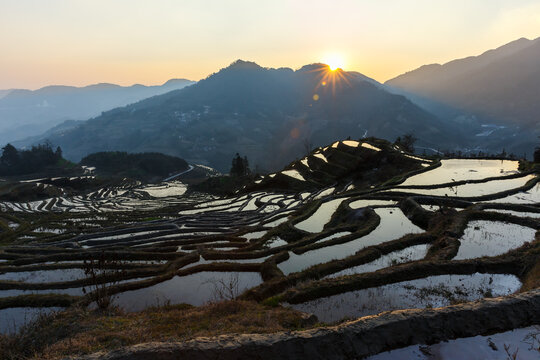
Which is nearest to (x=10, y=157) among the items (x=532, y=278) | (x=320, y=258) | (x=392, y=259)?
(x=320, y=258)

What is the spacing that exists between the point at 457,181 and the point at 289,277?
3734cm

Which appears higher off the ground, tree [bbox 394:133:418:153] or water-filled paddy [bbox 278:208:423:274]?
tree [bbox 394:133:418:153]

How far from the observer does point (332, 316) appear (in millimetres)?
11883

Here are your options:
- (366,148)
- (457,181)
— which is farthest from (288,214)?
(366,148)

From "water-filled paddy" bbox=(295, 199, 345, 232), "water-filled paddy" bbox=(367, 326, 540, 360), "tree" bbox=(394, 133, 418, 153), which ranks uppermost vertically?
"tree" bbox=(394, 133, 418, 153)

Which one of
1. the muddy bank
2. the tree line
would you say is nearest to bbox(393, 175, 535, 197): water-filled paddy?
the muddy bank

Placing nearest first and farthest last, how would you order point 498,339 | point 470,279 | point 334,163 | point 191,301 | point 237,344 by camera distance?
1. point 237,344
2. point 498,339
3. point 470,279
4. point 191,301
5. point 334,163

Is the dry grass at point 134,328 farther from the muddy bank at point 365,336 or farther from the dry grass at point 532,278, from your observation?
the dry grass at point 532,278

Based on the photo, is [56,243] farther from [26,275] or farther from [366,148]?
[366,148]

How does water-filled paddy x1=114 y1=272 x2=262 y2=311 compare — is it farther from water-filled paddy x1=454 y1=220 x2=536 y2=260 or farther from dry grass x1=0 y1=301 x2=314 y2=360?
water-filled paddy x1=454 y1=220 x2=536 y2=260

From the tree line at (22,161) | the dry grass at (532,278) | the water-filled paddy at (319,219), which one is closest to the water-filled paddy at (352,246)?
the water-filled paddy at (319,219)

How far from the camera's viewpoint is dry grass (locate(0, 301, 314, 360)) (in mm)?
9594

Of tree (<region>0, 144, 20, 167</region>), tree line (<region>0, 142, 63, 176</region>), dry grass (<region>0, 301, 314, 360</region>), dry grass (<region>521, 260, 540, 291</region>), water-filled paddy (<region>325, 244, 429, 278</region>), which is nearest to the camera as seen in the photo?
dry grass (<region>0, 301, 314, 360</region>)

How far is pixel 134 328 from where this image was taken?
11.0 metres
